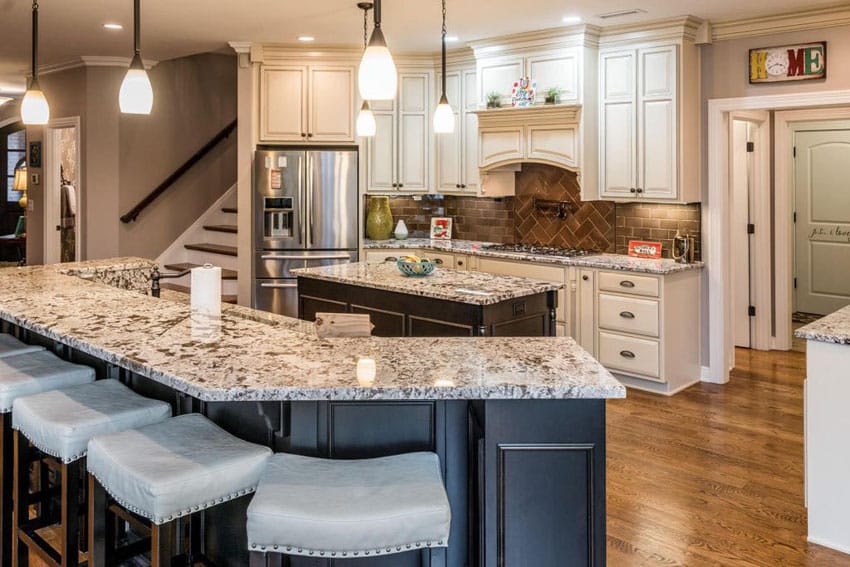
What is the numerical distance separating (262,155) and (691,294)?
3.59 metres

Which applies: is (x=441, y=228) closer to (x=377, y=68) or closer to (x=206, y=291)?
(x=206, y=291)

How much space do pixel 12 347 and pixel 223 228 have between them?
4.52m

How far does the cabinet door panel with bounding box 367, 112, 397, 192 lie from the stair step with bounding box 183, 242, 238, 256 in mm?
1603

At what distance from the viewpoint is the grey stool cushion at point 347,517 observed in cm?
170

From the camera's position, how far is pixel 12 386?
264 cm

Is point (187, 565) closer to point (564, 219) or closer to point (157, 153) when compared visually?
point (564, 219)

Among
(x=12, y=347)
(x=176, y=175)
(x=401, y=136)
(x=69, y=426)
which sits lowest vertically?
(x=69, y=426)

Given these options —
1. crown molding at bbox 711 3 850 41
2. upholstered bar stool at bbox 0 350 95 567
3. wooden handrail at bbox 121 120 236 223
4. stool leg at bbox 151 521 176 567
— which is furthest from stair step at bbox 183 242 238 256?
stool leg at bbox 151 521 176 567

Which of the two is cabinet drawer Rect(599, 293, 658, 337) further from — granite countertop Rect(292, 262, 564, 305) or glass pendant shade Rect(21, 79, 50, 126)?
glass pendant shade Rect(21, 79, 50, 126)

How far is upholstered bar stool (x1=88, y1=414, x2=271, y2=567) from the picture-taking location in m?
1.88

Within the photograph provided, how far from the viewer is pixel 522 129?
5.88m

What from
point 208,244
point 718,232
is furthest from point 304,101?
point 718,232

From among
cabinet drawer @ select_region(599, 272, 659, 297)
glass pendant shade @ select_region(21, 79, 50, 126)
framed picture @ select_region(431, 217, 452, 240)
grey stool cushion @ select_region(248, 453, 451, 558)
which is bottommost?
grey stool cushion @ select_region(248, 453, 451, 558)

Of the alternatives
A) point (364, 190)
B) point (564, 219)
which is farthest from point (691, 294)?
point (364, 190)
